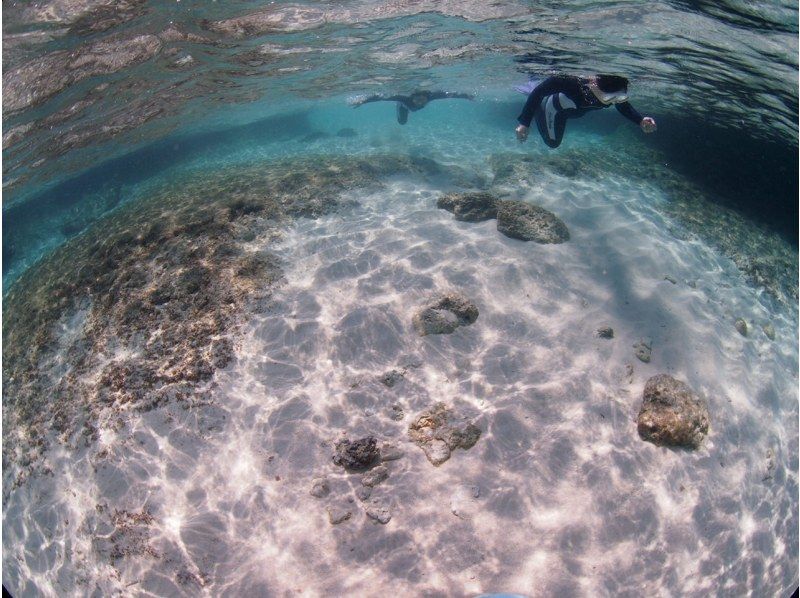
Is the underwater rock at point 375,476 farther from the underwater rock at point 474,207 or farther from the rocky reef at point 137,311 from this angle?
the underwater rock at point 474,207

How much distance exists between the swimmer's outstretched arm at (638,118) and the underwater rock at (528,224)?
2416 millimetres

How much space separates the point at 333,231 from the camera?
882 cm

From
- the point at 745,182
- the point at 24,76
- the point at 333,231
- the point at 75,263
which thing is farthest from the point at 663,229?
the point at 24,76

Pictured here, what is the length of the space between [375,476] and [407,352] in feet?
6.38

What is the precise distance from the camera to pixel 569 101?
27.2 ft

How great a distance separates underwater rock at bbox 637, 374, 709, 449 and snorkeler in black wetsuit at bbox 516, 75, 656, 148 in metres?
4.39

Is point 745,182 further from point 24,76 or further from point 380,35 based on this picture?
point 24,76

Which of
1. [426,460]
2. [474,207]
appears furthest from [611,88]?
[426,460]

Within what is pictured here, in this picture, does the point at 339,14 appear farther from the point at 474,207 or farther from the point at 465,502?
the point at 465,502

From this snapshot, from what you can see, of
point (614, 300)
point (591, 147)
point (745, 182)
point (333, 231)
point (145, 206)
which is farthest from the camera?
point (591, 147)

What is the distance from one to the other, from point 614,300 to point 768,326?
3.48m

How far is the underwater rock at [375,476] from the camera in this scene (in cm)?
465

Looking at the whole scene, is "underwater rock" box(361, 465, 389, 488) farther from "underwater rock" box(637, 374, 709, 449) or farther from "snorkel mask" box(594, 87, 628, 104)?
"snorkel mask" box(594, 87, 628, 104)

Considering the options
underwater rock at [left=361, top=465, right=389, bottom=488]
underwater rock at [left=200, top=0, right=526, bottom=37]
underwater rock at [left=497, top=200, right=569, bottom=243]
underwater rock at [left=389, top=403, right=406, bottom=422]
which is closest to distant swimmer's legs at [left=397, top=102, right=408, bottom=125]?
underwater rock at [left=200, top=0, right=526, bottom=37]
